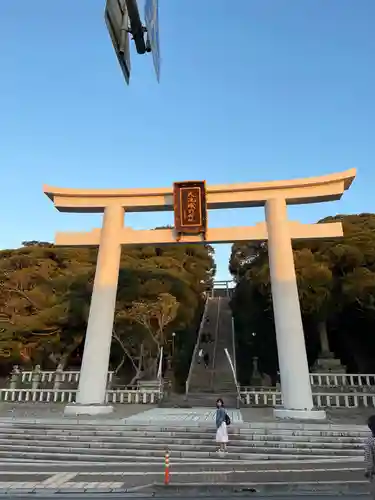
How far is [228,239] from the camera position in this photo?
13906 mm

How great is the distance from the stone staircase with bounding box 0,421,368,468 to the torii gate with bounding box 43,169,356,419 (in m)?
2.24

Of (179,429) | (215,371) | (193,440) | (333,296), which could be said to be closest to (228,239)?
(179,429)

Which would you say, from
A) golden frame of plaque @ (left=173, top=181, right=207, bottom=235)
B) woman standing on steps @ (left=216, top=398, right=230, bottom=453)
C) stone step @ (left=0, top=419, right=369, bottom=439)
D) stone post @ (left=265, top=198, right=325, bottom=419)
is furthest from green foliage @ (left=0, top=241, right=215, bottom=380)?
woman standing on steps @ (left=216, top=398, right=230, bottom=453)

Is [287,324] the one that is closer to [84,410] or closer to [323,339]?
[84,410]

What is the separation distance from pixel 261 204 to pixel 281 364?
5.57m

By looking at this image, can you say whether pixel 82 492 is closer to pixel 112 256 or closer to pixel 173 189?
pixel 112 256

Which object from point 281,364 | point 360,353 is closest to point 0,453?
point 281,364

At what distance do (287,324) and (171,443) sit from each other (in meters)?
5.29

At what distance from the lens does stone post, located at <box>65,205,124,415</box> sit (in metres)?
12.9

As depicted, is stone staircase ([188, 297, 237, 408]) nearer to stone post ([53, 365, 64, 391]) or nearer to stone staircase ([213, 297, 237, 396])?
stone staircase ([213, 297, 237, 396])

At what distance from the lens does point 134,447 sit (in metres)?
9.09

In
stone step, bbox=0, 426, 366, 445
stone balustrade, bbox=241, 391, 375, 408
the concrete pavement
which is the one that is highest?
stone balustrade, bbox=241, 391, 375, 408

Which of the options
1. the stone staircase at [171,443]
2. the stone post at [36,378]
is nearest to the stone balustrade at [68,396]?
the stone post at [36,378]

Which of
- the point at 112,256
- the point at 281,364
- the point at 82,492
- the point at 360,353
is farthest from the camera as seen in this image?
the point at 360,353
